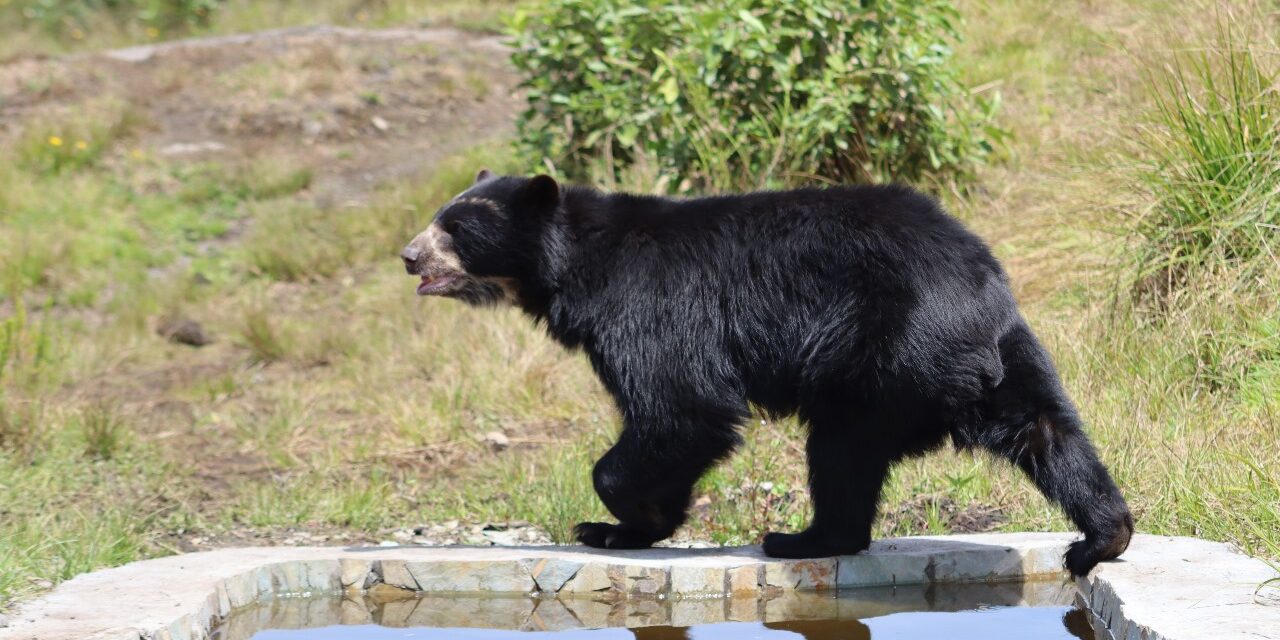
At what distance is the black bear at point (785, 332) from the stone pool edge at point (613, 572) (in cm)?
13

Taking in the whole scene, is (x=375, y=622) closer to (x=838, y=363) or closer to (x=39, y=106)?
(x=838, y=363)

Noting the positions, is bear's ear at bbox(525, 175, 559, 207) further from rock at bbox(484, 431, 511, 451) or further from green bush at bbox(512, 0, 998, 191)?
green bush at bbox(512, 0, 998, 191)

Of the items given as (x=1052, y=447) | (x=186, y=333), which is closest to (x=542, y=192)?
(x=1052, y=447)

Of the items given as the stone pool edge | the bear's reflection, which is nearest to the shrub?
the stone pool edge

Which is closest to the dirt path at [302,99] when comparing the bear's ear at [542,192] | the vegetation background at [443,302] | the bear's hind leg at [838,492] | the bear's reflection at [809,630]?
the vegetation background at [443,302]

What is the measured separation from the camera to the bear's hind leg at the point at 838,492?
13.3 ft

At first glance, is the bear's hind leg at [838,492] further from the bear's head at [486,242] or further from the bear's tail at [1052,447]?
the bear's head at [486,242]

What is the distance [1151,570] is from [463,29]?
11.9m

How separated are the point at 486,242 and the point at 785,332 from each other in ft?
3.66

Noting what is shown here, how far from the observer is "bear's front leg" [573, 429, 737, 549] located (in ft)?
13.7

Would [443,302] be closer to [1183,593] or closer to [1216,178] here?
[1216,178]

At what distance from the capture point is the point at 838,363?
3.97 meters

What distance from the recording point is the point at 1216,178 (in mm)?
5844

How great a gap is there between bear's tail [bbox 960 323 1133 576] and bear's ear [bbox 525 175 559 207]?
5.03 feet
